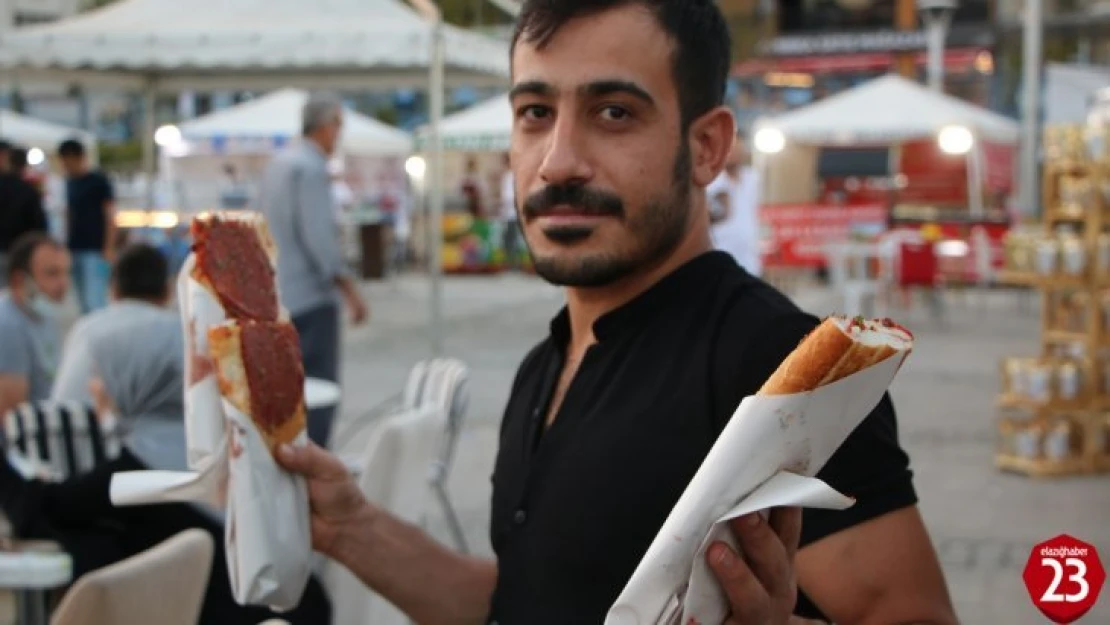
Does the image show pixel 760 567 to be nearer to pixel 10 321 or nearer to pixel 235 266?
pixel 235 266

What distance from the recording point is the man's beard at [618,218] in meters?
1.86

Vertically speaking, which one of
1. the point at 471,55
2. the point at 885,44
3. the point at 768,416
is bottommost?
the point at 768,416

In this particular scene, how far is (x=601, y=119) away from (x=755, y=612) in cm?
72

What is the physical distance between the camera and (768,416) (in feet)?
4.49

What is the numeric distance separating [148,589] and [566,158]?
159cm

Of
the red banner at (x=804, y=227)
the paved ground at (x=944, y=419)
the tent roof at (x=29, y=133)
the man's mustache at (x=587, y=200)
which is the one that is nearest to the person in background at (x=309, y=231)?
the paved ground at (x=944, y=419)

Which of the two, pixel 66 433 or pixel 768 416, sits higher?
pixel 768 416

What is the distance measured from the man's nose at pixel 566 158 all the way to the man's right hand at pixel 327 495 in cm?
52

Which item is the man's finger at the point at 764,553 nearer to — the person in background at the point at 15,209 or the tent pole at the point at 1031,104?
the person in background at the point at 15,209

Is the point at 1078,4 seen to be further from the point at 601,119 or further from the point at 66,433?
the point at 601,119

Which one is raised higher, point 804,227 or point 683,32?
point 683,32

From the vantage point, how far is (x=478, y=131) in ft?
54.1

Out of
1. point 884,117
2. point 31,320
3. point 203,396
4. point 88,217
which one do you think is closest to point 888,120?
point 884,117

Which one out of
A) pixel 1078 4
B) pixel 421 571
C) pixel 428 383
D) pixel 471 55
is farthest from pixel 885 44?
pixel 421 571
